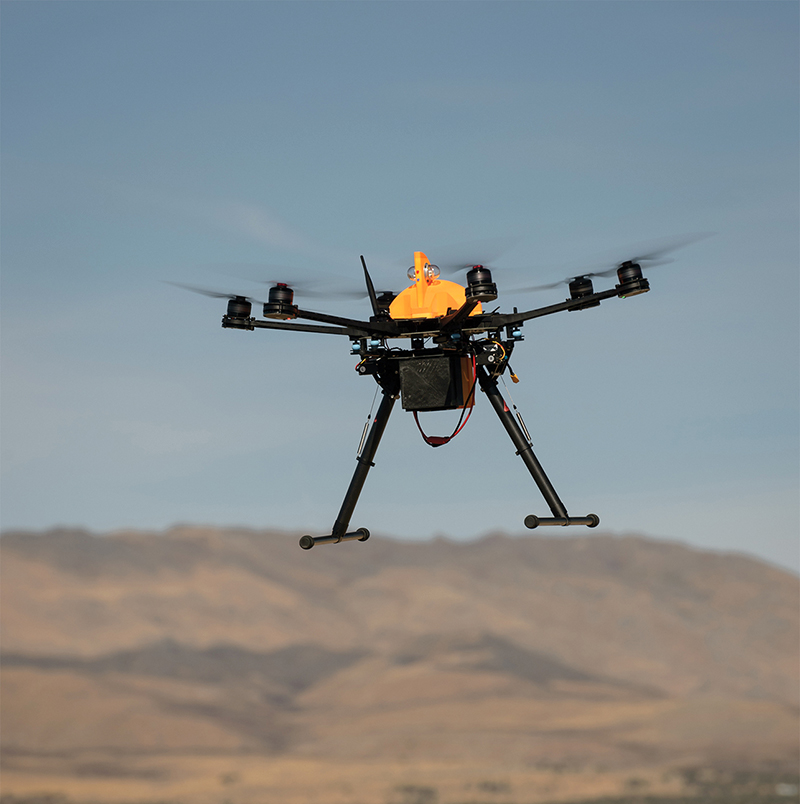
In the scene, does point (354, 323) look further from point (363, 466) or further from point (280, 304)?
point (363, 466)

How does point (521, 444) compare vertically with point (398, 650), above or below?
above

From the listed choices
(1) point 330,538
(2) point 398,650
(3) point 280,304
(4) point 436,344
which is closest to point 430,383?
(4) point 436,344

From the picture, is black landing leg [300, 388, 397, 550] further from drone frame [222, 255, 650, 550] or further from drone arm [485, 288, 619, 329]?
drone arm [485, 288, 619, 329]

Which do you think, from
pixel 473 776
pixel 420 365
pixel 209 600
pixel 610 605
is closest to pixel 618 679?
pixel 610 605

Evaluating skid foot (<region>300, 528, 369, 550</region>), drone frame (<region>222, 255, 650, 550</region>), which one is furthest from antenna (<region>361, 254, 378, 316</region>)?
skid foot (<region>300, 528, 369, 550</region>)

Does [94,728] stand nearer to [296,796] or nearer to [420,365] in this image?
[296,796]

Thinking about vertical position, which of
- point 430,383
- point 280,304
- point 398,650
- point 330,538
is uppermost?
point 280,304
